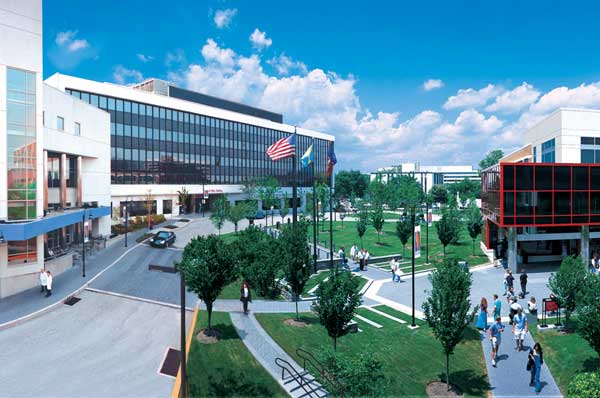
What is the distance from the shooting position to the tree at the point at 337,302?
15008 mm

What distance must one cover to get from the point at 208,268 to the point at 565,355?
611 inches

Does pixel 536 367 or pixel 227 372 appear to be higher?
pixel 536 367

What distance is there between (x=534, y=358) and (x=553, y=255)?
2524cm

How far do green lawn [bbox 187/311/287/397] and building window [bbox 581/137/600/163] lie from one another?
42.2 meters

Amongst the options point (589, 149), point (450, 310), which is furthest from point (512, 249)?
point (589, 149)

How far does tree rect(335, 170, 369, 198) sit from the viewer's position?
399 ft

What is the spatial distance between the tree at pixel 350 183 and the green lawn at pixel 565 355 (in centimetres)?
10210

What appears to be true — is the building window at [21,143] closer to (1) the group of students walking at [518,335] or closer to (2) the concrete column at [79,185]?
(2) the concrete column at [79,185]

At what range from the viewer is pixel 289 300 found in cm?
2459

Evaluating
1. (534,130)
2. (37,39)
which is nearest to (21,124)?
(37,39)

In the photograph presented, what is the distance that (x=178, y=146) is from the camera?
6788cm

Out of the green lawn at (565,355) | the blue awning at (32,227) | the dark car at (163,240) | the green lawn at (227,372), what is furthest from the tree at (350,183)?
the green lawn at (227,372)

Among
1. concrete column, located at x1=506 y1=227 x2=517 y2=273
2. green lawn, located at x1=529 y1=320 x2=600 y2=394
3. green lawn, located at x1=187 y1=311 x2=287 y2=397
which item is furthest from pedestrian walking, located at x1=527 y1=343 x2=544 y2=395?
concrete column, located at x1=506 y1=227 x2=517 y2=273

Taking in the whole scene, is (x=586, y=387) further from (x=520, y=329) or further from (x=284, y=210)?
(x=284, y=210)
